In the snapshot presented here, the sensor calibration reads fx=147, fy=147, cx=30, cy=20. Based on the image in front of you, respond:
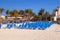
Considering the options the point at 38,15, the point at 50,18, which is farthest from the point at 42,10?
the point at 50,18

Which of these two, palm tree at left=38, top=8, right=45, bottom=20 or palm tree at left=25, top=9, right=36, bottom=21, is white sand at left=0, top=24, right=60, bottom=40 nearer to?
palm tree at left=38, top=8, right=45, bottom=20

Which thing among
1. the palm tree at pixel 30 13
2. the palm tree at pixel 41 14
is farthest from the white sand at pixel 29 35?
the palm tree at pixel 30 13

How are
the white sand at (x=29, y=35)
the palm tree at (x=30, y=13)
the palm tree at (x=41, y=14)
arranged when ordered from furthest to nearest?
the palm tree at (x=30, y=13)
the palm tree at (x=41, y=14)
the white sand at (x=29, y=35)

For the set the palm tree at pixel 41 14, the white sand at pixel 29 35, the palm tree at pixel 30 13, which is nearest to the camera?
the white sand at pixel 29 35

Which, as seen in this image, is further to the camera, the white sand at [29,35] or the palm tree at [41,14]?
the palm tree at [41,14]

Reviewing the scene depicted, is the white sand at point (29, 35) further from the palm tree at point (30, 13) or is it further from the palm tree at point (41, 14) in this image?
the palm tree at point (30, 13)

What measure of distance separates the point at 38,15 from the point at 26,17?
8.26 metres

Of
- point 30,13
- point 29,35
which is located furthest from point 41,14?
point 29,35

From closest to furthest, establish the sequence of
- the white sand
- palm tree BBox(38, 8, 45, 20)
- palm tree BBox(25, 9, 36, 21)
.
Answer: the white sand < palm tree BBox(38, 8, 45, 20) < palm tree BBox(25, 9, 36, 21)

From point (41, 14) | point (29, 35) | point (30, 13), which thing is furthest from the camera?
point (30, 13)

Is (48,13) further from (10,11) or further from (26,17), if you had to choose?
(10,11)

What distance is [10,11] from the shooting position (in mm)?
78562

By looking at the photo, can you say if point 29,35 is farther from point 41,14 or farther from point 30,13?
point 30,13

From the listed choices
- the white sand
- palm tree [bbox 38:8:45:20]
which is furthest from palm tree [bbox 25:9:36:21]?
the white sand
